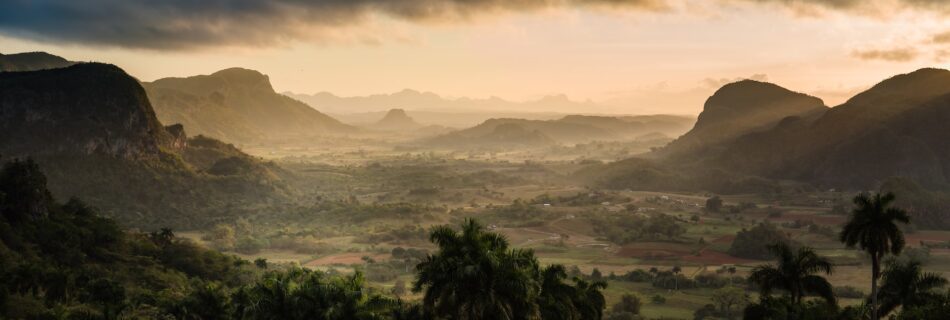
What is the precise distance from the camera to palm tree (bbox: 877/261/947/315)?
52.2m

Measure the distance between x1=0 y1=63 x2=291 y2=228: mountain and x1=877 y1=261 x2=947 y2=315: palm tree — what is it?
475ft

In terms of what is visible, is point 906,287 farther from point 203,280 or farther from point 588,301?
point 203,280

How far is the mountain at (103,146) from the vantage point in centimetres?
15975

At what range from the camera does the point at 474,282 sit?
33.5 meters

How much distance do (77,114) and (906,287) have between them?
182 metres

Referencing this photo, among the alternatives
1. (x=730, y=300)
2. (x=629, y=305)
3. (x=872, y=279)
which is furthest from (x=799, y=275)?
(x=730, y=300)

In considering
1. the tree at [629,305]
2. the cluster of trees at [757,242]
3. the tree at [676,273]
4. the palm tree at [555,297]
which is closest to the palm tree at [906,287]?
the palm tree at [555,297]

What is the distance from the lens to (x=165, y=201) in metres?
172

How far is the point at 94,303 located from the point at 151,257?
91.1ft

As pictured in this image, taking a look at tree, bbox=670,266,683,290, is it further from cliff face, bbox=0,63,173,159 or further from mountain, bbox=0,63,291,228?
cliff face, bbox=0,63,173,159

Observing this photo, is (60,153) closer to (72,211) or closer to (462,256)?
(72,211)

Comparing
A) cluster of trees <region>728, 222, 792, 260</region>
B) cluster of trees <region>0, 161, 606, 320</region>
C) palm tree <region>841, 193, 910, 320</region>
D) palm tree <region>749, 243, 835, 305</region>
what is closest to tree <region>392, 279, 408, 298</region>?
cluster of trees <region>0, 161, 606, 320</region>

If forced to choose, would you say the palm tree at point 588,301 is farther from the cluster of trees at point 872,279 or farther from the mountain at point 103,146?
the mountain at point 103,146

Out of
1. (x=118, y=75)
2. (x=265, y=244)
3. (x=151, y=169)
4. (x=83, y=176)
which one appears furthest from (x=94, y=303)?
(x=118, y=75)
